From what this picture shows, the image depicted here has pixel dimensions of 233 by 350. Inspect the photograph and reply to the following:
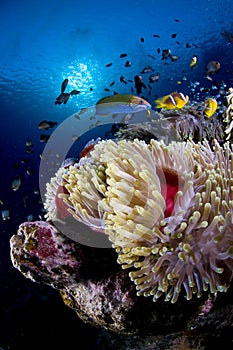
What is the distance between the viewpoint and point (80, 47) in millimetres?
30734

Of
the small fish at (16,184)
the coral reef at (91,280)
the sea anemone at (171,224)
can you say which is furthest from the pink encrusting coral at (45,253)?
the small fish at (16,184)

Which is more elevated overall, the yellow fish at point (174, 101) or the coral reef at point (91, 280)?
the yellow fish at point (174, 101)

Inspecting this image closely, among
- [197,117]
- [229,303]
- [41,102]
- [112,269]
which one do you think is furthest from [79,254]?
[41,102]

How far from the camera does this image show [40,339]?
14.5 ft

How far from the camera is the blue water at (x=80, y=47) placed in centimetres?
2447

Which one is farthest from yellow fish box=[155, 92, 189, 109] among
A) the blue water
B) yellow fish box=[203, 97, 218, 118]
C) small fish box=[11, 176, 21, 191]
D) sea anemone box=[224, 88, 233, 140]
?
the blue water

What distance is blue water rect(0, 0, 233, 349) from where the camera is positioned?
2447 centimetres

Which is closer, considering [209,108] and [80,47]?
[209,108]

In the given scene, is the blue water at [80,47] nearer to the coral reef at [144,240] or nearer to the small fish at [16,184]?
the small fish at [16,184]

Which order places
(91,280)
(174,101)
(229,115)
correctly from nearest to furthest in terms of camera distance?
(91,280), (229,115), (174,101)

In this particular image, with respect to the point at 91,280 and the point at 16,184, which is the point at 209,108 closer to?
the point at 91,280

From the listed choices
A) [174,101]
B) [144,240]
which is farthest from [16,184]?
[144,240]

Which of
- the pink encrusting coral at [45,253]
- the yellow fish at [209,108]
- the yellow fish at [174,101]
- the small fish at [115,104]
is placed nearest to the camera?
the pink encrusting coral at [45,253]

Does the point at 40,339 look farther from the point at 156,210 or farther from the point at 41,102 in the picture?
the point at 41,102
